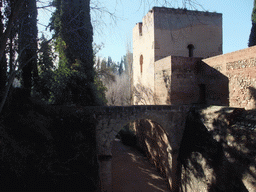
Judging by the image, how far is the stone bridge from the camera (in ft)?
23.7

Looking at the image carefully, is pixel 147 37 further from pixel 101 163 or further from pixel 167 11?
pixel 101 163

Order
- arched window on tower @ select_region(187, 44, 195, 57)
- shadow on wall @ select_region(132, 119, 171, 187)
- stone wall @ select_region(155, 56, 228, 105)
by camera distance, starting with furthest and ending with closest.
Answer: arched window on tower @ select_region(187, 44, 195, 57)
stone wall @ select_region(155, 56, 228, 105)
shadow on wall @ select_region(132, 119, 171, 187)

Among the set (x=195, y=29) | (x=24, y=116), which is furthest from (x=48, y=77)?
(x=195, y=29)

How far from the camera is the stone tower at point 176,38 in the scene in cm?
1089

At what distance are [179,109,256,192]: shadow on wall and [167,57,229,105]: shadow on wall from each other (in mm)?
1621

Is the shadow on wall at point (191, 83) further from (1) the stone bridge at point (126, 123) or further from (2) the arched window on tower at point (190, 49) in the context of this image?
(2) the arched window on tower at point (190, 49)

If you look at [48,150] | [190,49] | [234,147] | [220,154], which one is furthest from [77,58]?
[234,147]

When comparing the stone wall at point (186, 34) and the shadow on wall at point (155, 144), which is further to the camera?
the stone wall at point (186, 34)

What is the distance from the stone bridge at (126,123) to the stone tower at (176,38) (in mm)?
3260

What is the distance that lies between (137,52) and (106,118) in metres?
8.36

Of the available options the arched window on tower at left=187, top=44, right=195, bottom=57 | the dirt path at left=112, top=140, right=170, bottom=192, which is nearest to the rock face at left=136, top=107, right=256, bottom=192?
the dirt path at left=112, top=140, right=170, bottom=192

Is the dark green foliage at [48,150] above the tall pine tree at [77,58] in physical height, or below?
below

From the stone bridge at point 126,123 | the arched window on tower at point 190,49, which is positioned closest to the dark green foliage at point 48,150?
the stone bridge at point 126,123

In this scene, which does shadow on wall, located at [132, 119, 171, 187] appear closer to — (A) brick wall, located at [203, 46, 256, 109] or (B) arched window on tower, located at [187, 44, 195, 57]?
(A) brick wall, located at [203, 46, 256, 109]
